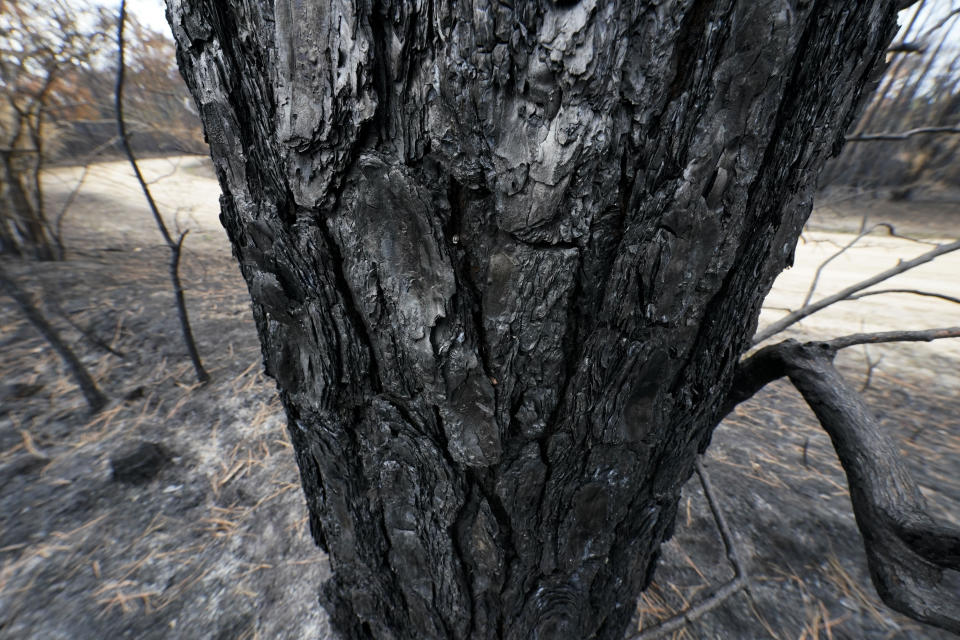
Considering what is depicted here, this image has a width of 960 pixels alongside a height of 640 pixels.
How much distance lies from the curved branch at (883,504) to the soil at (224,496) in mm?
828

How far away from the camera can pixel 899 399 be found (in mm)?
2764

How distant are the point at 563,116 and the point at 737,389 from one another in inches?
36.6

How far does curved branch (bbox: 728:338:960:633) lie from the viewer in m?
0.63

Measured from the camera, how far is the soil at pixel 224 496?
1.35 m

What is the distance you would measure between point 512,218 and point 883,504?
2.68ft

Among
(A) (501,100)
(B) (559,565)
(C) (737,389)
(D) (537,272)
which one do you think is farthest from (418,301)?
(C) (737,389)

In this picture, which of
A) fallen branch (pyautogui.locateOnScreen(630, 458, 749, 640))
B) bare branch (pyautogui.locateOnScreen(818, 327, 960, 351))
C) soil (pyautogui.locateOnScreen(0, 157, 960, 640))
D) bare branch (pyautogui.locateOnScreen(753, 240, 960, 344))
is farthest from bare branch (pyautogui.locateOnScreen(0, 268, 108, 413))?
bare branch (pyautogui.locateOnScreen(818, 327, 960, 351))

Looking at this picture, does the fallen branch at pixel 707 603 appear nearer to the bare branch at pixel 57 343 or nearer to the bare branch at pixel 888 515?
the bare branch at pixel 888 515

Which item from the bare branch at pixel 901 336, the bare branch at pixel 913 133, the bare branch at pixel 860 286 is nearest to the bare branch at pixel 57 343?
the bare branch at pixel 860 286

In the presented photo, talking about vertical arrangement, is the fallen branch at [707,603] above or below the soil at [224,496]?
above

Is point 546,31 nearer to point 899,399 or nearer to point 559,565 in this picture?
point 559,565

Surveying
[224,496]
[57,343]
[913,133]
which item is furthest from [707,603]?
[57,343]

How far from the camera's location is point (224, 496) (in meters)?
1.78

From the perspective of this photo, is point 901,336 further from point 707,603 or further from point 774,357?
point 707,603
